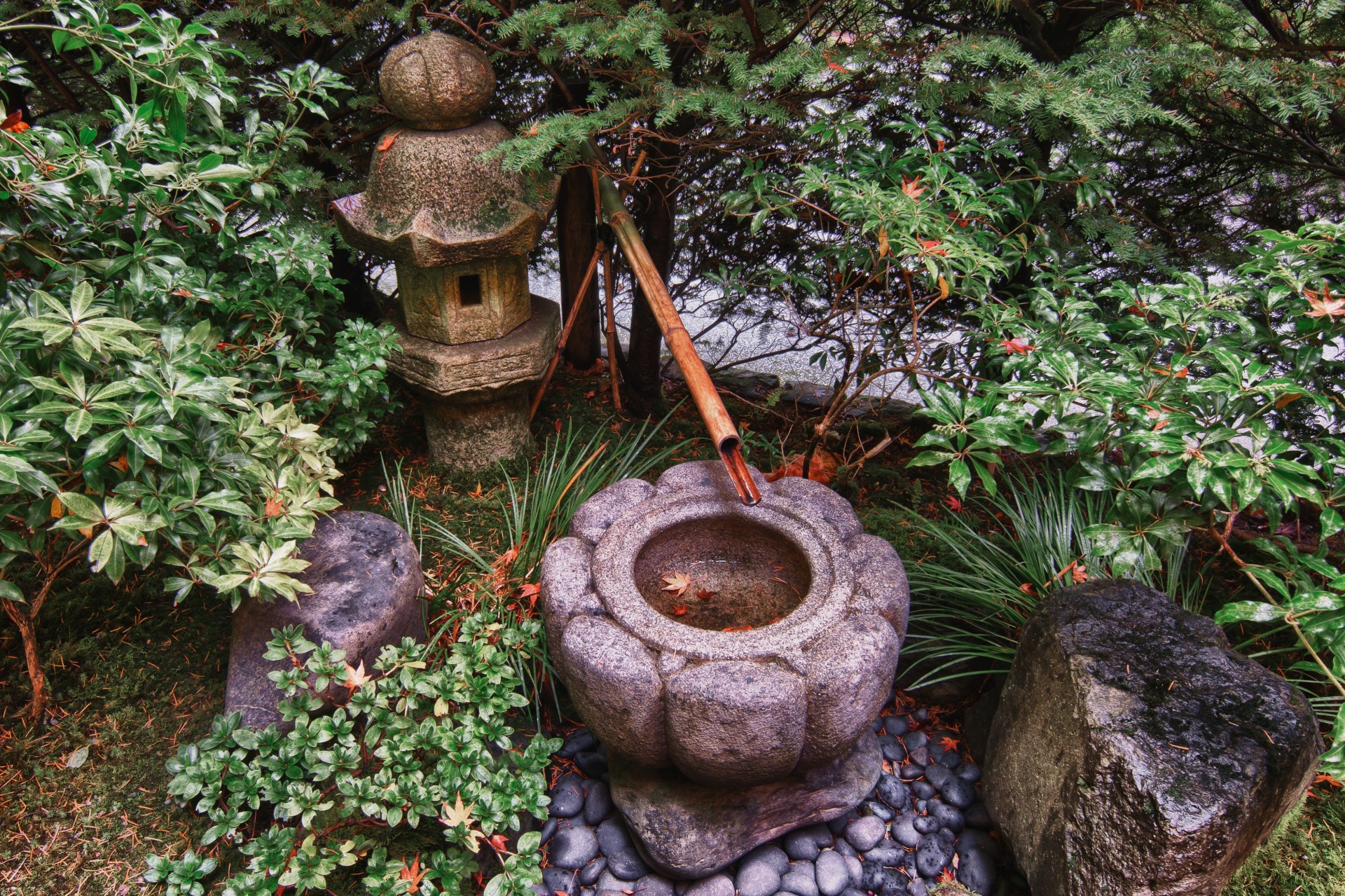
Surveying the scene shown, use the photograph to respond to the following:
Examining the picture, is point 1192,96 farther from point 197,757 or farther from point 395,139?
point 197,757

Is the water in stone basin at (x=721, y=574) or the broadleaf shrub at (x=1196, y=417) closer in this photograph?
the broadleaf shrub at (x=1196, y=417)

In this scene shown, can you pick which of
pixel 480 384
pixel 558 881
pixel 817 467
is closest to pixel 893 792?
pixel 558 881

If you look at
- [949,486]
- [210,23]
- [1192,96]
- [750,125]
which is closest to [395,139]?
[210,23]

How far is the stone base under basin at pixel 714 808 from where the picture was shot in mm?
2285

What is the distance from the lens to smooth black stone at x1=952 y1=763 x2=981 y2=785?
2.64 meters

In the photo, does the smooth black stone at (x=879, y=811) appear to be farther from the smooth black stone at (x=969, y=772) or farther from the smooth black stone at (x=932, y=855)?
the smooth black stone at (x=969, y=772)

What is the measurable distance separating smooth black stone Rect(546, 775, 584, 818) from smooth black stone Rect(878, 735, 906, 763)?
0.99 meters

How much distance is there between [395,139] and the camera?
2902mm

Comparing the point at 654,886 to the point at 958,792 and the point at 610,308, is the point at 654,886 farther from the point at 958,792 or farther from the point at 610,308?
the point at 610,308

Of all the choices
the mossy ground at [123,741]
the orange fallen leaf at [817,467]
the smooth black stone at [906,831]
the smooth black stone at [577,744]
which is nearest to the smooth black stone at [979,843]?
the smooth black stone at [906,831]

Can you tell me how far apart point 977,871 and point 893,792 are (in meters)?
0.32

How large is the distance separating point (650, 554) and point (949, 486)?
160cm

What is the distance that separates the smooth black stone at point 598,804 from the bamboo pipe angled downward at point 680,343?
1.01m

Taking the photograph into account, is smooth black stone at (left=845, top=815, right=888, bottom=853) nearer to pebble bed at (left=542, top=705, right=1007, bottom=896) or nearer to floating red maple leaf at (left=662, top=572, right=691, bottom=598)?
pebble bed at (left=542, top=705, right=1007, bottom=896)
